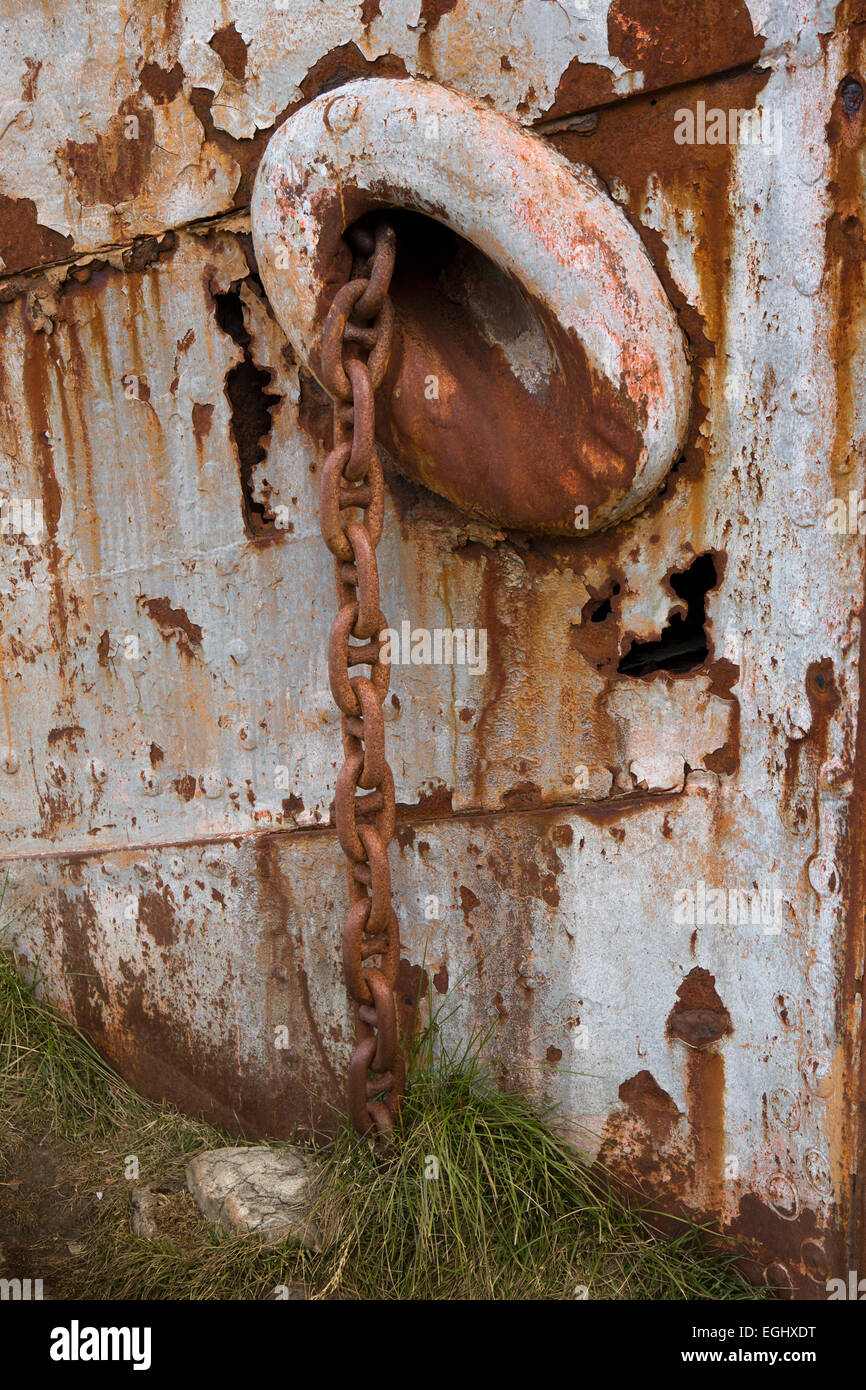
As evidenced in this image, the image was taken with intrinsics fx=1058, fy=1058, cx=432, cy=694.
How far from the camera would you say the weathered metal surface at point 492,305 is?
1.55m

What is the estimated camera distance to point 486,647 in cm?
185

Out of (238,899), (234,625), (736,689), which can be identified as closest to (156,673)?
(234,625)

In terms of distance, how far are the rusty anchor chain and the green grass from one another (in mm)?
319

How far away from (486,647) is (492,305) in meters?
0.57

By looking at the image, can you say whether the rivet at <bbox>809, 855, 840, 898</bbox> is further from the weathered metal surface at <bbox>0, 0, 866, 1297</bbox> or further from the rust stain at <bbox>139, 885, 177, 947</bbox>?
the rust stain at <bbox>139, 885, 177, 947</bbox>

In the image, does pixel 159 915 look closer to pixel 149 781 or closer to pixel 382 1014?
pixel 149 781

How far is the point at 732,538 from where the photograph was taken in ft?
5.49

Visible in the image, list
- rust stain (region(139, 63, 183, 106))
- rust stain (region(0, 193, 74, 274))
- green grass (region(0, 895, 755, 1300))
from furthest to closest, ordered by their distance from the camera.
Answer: rust stain (region(0, 193, 74, 274))
rust stain (region(139, 63, 183, 106))
green grass (region(0, 895, 755, 1300))

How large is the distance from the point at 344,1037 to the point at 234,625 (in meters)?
0.81

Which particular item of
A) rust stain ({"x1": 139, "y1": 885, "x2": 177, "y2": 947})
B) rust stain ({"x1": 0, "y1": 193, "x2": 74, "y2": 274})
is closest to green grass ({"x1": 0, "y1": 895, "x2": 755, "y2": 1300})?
rust stain ({"x1": 139, "y1": 885, "x2": 177, "y2": 947})

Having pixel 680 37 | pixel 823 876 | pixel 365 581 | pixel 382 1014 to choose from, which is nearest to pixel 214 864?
pixel 382 1014

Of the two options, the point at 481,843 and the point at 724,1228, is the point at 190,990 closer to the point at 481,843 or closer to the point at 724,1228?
the point at 481,843

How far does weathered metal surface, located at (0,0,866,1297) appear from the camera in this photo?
1.60 meters

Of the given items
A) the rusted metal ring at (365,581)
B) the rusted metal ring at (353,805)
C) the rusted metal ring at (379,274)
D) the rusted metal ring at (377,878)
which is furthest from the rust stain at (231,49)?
the rusted metal ring at (377,878)
